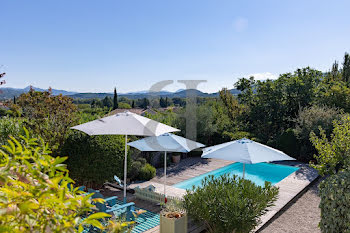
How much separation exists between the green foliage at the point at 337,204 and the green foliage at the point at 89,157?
6.02 m

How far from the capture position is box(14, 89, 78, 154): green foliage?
883 centimetres

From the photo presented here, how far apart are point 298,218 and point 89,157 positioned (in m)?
6.34

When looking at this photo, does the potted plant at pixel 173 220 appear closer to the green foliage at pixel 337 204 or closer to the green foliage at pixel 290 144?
the green foliage at pixel 337 204

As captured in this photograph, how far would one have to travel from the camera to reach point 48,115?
30.2ft

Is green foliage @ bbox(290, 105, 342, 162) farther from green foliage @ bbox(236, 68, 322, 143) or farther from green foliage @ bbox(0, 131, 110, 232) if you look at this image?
green foliage @ bbox(0, 131, 110, 232)

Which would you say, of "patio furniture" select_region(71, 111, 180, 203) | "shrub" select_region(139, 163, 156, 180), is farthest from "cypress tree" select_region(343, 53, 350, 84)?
"patio furniture" select_region(71, 111, 180, 203)

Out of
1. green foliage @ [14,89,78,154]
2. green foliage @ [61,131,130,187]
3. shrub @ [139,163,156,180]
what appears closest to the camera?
green foliage @ [61,131,130,187]

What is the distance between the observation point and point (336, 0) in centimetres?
1101

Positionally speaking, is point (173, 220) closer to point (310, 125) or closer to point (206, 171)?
point (206, 171)

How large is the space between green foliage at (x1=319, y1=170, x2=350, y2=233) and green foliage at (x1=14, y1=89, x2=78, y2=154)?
24.8ft

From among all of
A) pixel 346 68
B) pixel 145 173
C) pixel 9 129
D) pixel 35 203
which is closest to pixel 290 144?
pixel 145 173

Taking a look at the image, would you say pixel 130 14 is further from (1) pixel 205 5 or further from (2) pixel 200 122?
(2) pixel 200 122

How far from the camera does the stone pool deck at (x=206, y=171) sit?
7216mm

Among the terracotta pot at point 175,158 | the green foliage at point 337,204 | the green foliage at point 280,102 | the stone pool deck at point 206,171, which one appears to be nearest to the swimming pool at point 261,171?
the stone pool deck at point 206,171
